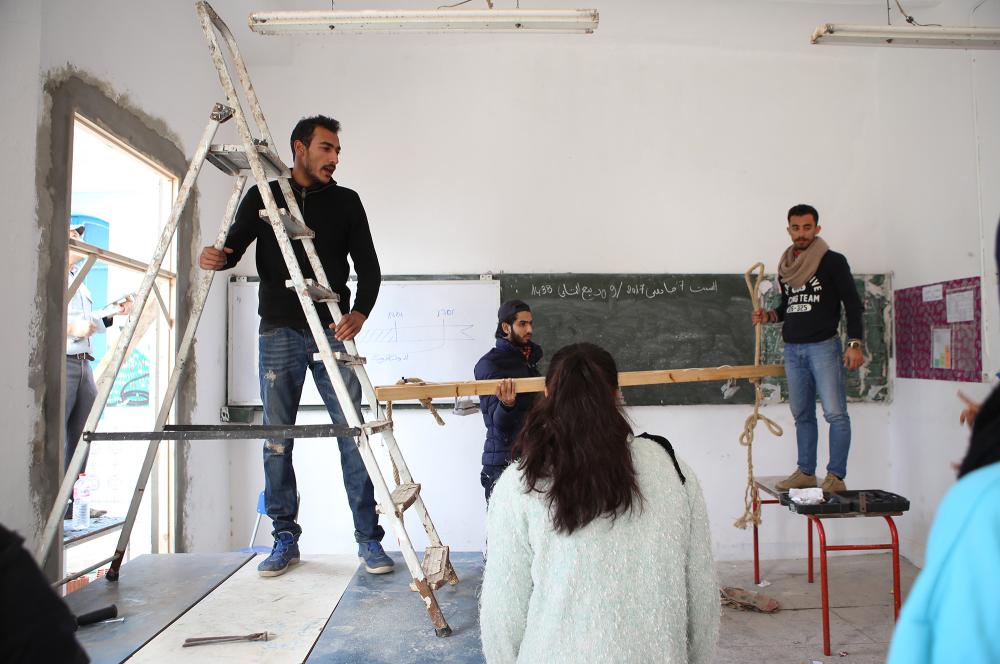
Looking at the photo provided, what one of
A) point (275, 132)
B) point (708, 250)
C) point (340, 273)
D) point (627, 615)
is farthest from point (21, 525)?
point (708, 250)

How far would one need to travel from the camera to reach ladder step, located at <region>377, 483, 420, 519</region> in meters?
1.81

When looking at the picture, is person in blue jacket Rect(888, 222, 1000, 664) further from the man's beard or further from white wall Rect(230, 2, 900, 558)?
white wall Rect(230, 2, 900, 558)

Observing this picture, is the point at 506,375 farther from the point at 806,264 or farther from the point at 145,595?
the point at 145,595

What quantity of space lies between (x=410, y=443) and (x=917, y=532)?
3340 millimetres

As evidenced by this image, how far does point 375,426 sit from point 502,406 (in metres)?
1.14

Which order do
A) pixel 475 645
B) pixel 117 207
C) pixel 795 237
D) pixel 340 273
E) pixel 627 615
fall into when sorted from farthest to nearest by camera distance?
pixel 117 207, pixel 795 237, pixel 340 273, pixel 475 645, pixel 627 615

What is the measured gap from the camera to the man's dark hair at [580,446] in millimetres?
1110

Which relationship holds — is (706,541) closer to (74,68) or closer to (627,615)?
(627,615)

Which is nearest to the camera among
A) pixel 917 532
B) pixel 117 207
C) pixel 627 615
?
pixel 627 615

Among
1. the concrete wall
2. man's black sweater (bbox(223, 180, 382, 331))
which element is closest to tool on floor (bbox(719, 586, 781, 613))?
the concrete wall

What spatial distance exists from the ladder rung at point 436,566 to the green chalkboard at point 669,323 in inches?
90.5

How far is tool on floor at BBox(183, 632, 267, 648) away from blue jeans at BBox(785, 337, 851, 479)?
107 inches

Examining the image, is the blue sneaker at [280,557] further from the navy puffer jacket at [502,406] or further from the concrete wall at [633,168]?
the concrete wall at [633,168]

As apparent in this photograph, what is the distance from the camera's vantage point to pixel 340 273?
2.33 meters
